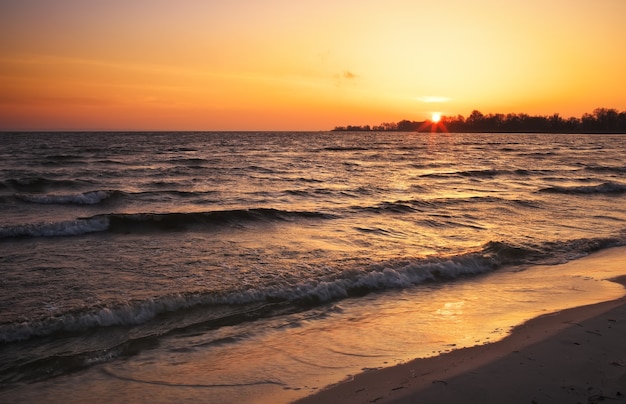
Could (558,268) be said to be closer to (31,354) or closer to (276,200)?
(31,354)

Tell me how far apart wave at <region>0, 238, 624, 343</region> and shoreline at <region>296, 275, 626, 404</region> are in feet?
9.51

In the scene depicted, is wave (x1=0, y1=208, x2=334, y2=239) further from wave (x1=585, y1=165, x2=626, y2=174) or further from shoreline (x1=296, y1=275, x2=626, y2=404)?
wave (x1=585, y1=165, x2=626, y2=174)

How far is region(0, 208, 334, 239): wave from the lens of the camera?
13.7m

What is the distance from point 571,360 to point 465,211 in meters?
14.1

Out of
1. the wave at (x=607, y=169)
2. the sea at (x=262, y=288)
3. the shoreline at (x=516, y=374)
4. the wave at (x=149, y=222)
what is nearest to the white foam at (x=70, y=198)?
the sea at (x=262, y=288)

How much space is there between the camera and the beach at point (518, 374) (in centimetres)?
448

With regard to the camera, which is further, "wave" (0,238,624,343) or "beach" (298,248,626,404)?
"wave" (0,238,624,343)

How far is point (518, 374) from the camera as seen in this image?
5004 mm

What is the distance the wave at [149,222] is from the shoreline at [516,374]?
11.2 m

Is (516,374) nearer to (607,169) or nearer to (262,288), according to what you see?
(262,288)

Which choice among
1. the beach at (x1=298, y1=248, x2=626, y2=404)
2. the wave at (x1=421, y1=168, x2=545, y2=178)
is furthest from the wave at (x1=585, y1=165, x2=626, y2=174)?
the beach at (x1=298, y1=248, x2=626, y2=404)

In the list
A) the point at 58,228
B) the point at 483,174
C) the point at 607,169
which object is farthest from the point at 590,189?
the point at 58,228

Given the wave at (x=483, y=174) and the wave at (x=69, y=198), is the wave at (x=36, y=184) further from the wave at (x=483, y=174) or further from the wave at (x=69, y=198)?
the wave at (x=483, y=174)

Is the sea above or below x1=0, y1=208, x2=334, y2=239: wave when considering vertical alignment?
below
